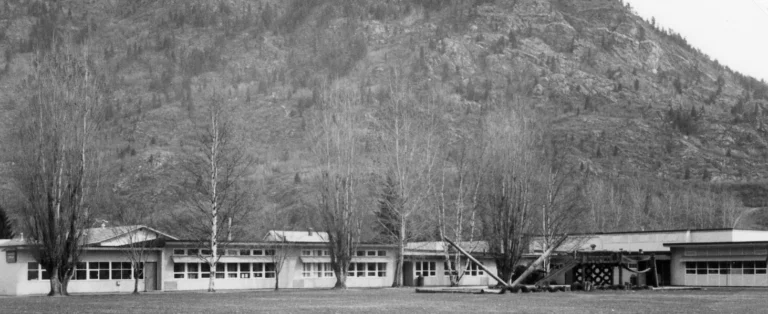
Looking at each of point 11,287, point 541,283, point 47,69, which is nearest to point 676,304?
point 541,283

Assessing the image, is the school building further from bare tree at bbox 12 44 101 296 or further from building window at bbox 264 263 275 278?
bare tree at bbox 12 44 101 296

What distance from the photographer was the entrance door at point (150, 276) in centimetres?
6431

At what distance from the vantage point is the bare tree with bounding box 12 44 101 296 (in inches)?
2048

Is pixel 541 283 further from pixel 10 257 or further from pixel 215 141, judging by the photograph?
pixel 10 257

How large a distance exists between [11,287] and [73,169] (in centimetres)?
1205

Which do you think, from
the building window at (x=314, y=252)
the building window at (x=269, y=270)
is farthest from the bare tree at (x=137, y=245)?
the building window at (x=314, y=252)

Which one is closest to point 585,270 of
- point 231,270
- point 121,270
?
point 231,270

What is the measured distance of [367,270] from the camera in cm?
7481

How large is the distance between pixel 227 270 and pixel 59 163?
18535mm

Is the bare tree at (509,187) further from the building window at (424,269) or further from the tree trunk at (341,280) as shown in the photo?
the tree trunk at (341,280)

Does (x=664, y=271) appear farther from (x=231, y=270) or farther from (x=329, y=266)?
(x=231, y=270)

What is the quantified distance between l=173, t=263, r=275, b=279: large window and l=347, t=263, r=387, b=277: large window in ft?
19.4

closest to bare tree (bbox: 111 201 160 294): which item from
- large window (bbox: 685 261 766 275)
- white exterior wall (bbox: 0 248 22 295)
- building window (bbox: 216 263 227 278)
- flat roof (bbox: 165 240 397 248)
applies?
flat roof (bbox: 165 240 397 248)

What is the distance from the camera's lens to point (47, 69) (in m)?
55.4
